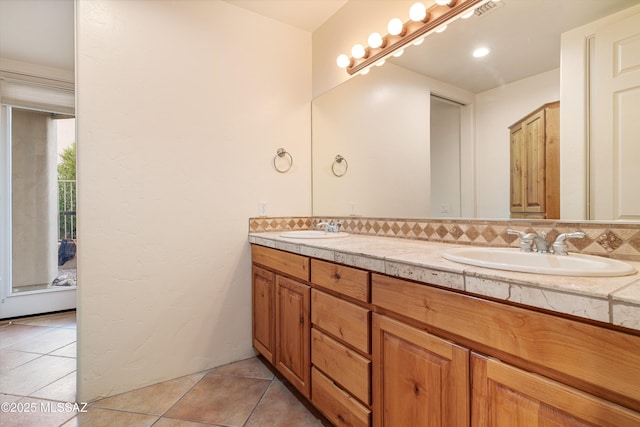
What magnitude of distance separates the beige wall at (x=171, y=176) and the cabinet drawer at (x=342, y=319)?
0.86 m

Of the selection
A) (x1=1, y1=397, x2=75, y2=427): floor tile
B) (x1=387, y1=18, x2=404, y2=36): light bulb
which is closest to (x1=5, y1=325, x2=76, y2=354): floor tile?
(x1=1, y1=397, x2=75, y2=427): floor tile

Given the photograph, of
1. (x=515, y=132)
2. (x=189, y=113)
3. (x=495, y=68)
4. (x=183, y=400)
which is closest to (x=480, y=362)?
(x=515, y=132)

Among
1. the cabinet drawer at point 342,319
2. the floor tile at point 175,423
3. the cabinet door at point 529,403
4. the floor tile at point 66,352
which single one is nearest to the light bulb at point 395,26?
the cabinet drawer at point 342,319

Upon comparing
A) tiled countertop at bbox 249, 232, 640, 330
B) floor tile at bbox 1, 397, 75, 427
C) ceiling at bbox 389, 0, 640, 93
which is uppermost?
ceiling at bbox 389, 0, 640, 93

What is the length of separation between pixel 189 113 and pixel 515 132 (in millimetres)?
1790

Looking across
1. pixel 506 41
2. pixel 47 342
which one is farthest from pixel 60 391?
pixel 506 41

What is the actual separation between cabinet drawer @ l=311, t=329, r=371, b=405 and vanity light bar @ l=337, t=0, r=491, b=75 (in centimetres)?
160

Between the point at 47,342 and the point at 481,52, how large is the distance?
11.4 ft

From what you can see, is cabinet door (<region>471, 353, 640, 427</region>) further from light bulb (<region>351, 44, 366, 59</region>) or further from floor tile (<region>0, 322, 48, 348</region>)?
floor tile (<region>0, 322, 48, 348</region>)

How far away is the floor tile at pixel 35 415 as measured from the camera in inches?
56.5

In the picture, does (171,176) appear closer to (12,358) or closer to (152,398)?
(152,398)

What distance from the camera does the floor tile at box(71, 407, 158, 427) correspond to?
56.5 inches

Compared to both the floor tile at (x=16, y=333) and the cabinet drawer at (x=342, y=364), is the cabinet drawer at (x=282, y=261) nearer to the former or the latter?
the cabinet drawer at (x=342, y=364)

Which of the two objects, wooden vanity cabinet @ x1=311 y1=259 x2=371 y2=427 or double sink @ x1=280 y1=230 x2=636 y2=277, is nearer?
double sink @ x1=280 y1=230 x2=636 y2=277
